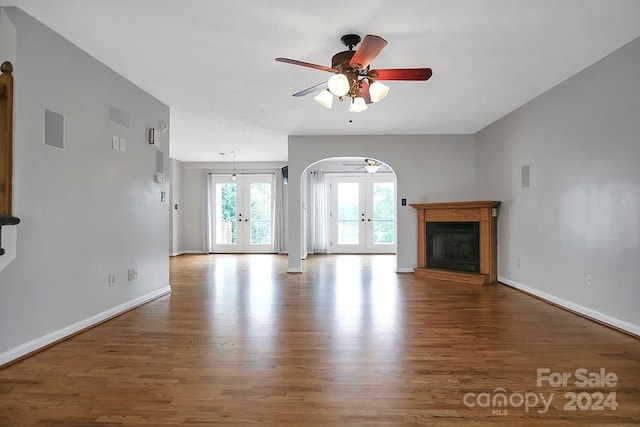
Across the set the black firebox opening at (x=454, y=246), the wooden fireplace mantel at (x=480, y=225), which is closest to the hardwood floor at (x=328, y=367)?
the wooden fireplace mantel at (x=480, y=225)

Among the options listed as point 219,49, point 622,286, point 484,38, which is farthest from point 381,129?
point 622,286

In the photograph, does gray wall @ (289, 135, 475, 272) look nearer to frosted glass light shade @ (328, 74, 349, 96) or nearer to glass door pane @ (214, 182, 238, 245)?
frosted glass light shade @ (328, 74, 349, 96)

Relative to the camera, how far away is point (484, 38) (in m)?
3.07

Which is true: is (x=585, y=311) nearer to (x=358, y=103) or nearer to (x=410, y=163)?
(x=358, y=103)

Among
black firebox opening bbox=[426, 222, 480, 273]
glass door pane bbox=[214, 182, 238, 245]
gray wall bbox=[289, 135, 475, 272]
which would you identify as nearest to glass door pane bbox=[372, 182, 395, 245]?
gray wall bbox=[289, 135, 475, 272]

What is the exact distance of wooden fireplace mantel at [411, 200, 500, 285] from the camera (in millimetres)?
5555

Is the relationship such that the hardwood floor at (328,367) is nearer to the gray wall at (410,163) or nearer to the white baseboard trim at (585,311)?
the white baseboard trim at (585,311)

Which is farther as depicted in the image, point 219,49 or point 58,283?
point 219,49

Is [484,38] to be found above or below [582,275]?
above

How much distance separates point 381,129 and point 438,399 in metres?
4.89

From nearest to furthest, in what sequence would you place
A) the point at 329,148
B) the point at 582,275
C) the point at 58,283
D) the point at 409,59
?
the point at 58,283 → the point at 409,59 → the point at 582,275 → the point at 329,148

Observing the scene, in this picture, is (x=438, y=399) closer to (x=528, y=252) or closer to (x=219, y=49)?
(x=219, y=49)

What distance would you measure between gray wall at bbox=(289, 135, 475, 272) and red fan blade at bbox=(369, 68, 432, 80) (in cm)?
355

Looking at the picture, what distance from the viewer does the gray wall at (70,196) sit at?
8.68ft
